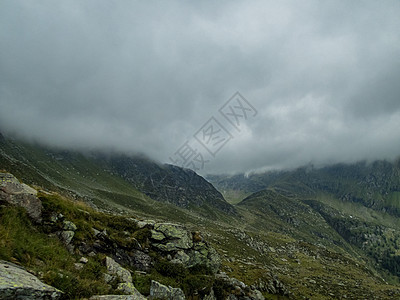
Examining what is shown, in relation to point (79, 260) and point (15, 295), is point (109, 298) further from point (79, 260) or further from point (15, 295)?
point (79, 260)

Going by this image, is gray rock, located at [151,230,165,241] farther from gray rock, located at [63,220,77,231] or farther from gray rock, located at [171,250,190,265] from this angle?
gray rock, located at [63,220,77,231]

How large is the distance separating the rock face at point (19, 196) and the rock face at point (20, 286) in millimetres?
6424

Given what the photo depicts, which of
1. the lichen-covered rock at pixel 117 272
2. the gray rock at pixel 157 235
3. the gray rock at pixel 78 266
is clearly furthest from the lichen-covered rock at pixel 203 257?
the gray rock at pixel 78 266

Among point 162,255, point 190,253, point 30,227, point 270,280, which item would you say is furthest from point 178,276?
point 270,280

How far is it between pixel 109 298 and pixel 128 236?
36.3 feet

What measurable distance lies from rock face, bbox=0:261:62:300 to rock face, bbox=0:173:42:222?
6.42 metres

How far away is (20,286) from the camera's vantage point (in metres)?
6.91

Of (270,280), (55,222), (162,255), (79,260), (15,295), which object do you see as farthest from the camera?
(270,280)

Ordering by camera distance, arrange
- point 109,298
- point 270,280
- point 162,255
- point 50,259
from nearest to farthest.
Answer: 1. point 109,298
2. point 50,259
3. point 162,255
4. point 270,280

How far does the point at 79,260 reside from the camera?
495 inches

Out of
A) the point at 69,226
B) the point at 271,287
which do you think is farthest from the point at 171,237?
the point at 271,287

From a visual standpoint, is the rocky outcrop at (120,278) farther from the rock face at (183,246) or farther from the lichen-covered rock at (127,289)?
the rock face at (183,246)

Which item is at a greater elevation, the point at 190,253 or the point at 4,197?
the point at 4,197

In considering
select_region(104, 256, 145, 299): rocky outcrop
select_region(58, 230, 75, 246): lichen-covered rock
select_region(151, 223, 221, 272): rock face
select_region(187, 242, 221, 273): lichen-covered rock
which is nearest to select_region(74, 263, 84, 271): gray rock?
select_region(104, 256, 145, 299): rocky outcrop
